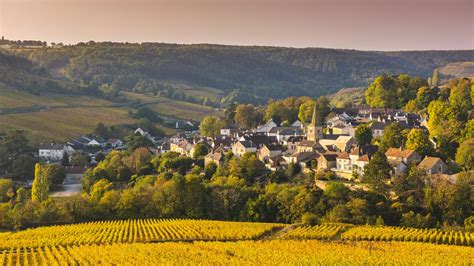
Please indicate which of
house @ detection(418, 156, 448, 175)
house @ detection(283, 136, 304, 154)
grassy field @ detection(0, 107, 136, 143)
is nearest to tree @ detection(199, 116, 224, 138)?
house @ detection(283, 136, 304, 154)

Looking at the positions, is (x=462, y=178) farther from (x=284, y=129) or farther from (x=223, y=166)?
(x=284, y=129)

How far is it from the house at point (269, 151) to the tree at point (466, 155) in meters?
19.5

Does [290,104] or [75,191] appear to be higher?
[290,104]

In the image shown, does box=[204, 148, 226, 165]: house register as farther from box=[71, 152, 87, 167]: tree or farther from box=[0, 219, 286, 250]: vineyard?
box=[71, 152, 87, 167]: tree

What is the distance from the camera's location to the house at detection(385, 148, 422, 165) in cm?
5019

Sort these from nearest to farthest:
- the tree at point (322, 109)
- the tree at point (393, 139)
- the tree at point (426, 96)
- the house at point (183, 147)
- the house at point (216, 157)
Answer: the tree at point (393, 139) → the house at point (216, 157) → the house at point (183, 147) → the tree at point (426, 96) → the tree at point (322, 109)

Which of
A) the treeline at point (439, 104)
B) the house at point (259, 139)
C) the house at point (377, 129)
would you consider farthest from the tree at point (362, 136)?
the house at point (259, 139)

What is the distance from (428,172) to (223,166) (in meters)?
21.2

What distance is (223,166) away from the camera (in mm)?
59250

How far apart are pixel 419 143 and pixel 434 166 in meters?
4.24

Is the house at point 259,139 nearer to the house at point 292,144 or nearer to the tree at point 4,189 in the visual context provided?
the house at point 292,144

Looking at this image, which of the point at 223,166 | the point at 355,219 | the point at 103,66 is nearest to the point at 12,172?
the point at 223,166

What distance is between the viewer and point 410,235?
3838cm

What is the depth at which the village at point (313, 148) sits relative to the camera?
51.7m
